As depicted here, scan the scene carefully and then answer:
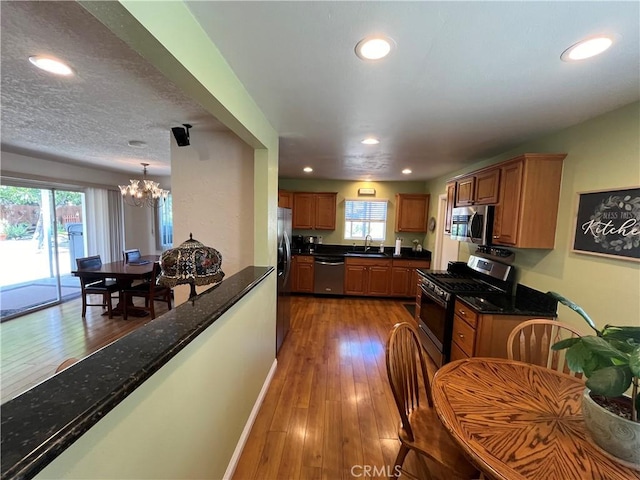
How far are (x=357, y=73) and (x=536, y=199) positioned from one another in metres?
1.89

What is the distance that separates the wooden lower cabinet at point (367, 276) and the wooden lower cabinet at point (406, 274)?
11cm

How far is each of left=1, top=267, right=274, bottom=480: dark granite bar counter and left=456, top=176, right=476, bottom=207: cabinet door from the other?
3042 millimetres

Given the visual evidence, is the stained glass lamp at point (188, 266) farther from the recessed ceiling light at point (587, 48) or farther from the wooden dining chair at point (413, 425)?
the recessed ceiling light at point (587, 48)

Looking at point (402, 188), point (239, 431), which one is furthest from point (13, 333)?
point (402, 188)

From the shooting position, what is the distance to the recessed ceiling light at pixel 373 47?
117 centimetres

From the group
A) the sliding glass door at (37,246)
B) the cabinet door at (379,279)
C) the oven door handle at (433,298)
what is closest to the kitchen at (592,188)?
the oven door handle at (433,298)

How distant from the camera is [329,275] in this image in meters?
5.13

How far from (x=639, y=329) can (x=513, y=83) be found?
132cm

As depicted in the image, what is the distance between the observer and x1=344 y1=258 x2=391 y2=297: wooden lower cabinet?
5074mm

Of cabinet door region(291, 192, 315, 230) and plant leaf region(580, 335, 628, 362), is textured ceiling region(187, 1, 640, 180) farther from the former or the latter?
cabinet door region(291, 192, 315, 230)

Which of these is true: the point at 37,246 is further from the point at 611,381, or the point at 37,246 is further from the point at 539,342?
the point at 539,342

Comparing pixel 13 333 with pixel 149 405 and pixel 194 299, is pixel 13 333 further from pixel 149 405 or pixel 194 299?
pixel 149 405

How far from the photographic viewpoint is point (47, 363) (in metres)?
2.92

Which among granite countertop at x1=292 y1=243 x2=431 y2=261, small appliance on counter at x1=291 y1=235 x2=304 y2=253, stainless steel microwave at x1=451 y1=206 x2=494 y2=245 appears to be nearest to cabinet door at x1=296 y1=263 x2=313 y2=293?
granite countertop at x1=292 y1=243 x2=431 y2=261
